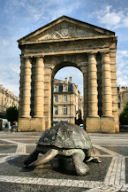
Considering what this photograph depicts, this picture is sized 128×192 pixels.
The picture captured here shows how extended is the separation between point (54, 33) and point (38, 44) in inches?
95.6

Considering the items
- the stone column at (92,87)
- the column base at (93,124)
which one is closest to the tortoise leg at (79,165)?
the column base at (93,124)

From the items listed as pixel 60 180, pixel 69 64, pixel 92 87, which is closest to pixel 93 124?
pixel 92 87

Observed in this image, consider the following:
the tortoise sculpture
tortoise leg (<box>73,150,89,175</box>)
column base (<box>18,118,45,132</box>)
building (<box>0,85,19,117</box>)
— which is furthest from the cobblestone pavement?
building (<box>0,85,19,117</box>)

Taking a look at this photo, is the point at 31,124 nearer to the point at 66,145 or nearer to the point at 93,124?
the point at 93,124

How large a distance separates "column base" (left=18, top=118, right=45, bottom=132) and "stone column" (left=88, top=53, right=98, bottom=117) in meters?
5.72

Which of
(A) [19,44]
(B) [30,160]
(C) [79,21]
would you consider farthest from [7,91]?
(B) [30,160]

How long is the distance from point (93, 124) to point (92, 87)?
4.18 metres

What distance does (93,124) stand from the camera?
19.9 m

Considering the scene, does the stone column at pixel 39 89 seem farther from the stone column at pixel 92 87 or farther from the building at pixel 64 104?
the building at pixel 64 104

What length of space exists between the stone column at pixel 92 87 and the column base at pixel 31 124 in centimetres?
572

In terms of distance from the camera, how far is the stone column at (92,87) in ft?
66.4

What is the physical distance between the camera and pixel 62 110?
47781 mm

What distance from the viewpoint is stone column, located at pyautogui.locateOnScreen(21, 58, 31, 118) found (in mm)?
21484

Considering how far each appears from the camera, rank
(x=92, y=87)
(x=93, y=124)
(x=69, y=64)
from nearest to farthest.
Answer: (x=93, y=124) < (x=92, y=87) < (x=69, y=64)
